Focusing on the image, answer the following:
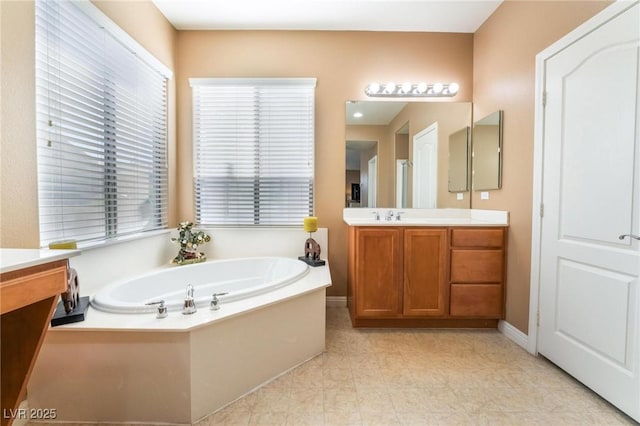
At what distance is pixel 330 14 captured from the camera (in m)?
2.56

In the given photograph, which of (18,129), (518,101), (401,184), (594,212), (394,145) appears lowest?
(594,212)

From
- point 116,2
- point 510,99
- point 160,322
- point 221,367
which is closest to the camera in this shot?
point 160,322

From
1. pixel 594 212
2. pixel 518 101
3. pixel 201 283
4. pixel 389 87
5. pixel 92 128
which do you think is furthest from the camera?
pixel 389 87

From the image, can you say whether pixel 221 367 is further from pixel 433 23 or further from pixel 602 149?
pixel 433 23

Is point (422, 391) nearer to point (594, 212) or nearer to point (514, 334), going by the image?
point (514, 334)

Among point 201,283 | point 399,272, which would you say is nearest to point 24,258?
point 201,283

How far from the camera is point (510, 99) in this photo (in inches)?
90.6

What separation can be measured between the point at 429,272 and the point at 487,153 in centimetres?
118

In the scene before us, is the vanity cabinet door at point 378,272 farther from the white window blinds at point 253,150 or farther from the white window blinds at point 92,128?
the white window blinds at point 92,128

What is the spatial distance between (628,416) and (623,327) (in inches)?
17.2

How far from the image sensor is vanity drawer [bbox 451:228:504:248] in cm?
234

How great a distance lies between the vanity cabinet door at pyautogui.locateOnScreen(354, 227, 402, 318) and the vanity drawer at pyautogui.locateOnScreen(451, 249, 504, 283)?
46 centimetres

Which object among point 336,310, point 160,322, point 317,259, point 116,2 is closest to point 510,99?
point 317,259

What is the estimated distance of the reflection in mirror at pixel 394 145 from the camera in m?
2.86
